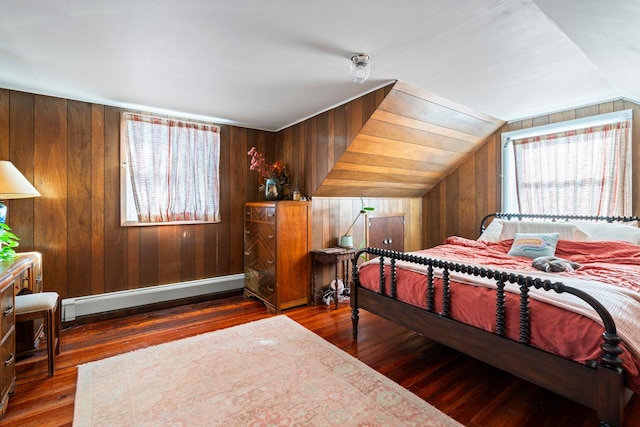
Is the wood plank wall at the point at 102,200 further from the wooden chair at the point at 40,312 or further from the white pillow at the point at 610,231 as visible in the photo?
the white pillow at the point at 610,231

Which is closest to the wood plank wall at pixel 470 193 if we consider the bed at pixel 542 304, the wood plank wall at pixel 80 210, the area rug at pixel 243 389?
the bed at pixel 542 304

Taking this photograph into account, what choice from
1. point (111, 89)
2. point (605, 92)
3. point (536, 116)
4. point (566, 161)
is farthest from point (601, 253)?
point (111, 89)

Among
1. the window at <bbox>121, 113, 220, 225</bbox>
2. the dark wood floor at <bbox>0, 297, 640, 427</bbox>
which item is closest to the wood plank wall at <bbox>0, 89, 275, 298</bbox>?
the window at <bbox>121, 113, 220, 225</bbox>

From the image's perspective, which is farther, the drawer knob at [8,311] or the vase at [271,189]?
the vase at [271,189]

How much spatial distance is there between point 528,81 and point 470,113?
2.55 ft

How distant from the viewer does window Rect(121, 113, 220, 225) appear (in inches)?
133

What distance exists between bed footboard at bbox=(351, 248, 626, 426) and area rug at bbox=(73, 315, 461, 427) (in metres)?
0.44

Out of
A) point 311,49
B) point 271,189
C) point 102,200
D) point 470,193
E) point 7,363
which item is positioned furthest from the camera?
point 470,193

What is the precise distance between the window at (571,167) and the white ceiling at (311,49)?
32cm

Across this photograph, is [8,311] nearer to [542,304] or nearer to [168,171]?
[168,171]

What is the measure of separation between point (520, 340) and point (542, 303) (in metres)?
0.23

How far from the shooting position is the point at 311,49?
209cm

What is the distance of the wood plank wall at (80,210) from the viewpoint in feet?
9.49

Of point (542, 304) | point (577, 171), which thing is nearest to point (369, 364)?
point (542, 304)
